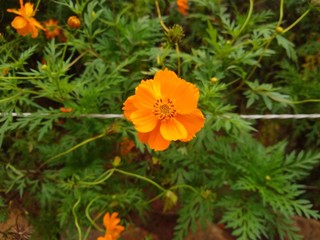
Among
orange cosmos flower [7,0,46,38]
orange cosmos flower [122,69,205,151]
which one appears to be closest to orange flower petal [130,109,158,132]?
orange cosmos flower [122,69,205,151]

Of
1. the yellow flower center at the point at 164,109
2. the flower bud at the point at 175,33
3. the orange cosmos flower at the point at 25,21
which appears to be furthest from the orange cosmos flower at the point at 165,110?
the orange cosmos flower at the point at 25,21

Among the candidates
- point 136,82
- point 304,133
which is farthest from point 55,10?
point 304,133

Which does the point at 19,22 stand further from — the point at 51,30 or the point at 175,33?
the point at 175,33

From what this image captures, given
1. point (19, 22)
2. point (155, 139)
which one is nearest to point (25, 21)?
point (19, 22)

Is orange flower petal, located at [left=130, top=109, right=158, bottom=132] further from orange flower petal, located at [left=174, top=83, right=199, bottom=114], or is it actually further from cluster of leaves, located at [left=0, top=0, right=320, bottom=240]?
cluster of leaves, located at [left=0, top=0, right=320, bottom=240]

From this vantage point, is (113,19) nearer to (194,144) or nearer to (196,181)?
(194,144)
